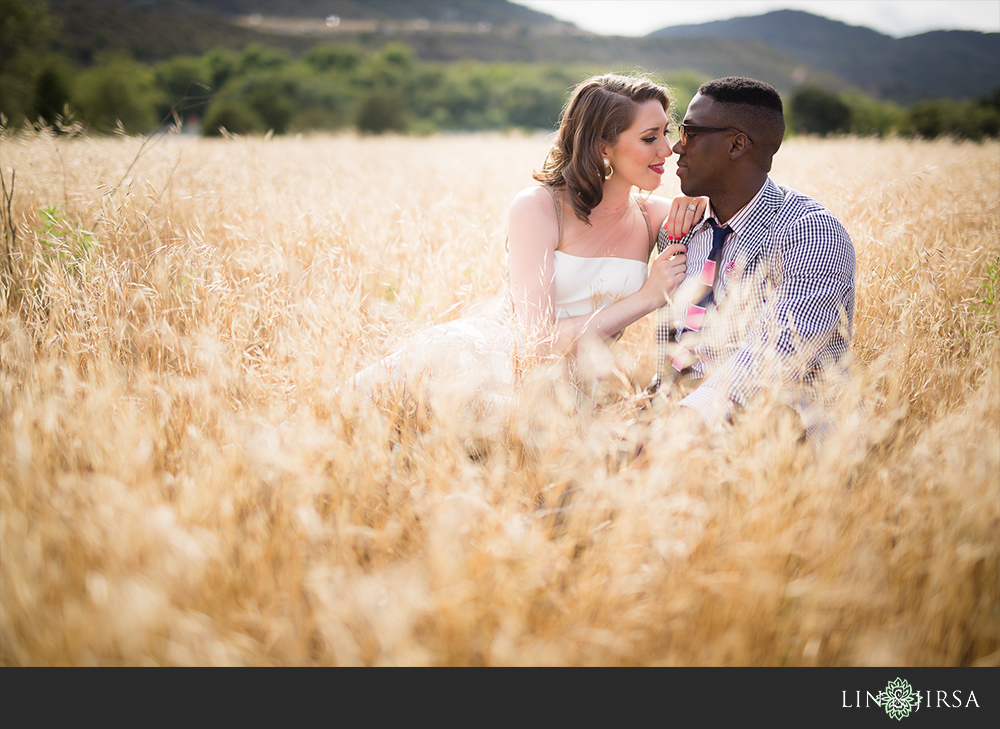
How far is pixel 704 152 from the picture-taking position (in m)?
1.87

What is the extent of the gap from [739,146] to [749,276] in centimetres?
47

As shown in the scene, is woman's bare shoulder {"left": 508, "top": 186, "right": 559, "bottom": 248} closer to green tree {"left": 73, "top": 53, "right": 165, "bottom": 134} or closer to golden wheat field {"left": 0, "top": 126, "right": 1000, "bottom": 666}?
golden wheat field {"left": 0, "top": 126, "right": 1000, "bottom": 666}

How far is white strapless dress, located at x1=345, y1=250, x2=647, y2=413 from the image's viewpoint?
184 centimetres

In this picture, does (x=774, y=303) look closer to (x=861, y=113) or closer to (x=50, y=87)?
(x=50, y=87)

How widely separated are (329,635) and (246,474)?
611mm

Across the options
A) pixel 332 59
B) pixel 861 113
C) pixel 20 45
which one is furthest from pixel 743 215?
pixel 332 59

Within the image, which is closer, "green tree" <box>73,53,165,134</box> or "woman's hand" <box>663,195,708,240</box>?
"woman's hand" <box>663,195,708,240</box>

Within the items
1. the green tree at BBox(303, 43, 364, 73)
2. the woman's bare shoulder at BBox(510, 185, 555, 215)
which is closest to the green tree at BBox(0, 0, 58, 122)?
the woman's bare shoulder at BBox(510, 185, 555, 215)

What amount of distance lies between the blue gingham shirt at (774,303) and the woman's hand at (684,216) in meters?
0.26

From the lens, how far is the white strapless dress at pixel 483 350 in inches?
72.5

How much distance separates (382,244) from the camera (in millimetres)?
3154

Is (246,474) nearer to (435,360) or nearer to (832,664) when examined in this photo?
(435,360)

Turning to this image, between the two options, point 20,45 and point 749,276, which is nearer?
point 749,276

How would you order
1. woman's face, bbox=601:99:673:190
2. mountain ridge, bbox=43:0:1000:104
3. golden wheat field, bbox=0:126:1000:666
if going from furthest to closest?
1. mountain ridge, bbox=43:0:1000:104
2. woman's face, bbox=601:99:673:190
3. golden wheat field, bbox=0:126:1000:666
